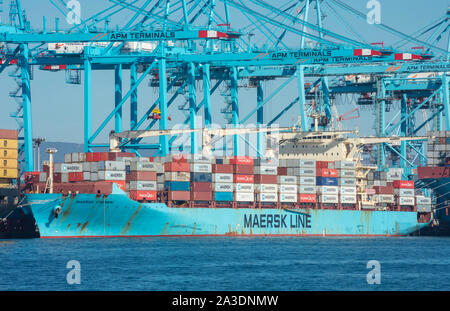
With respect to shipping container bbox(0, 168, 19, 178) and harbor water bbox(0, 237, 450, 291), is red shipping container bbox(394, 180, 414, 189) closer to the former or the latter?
harbor water bbox(0, 237, 450, 291)

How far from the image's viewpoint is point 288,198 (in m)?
66.9

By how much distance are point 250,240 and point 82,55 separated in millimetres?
21559

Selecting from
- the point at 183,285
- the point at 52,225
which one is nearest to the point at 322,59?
the point at 52,225

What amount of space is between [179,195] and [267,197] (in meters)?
8.16

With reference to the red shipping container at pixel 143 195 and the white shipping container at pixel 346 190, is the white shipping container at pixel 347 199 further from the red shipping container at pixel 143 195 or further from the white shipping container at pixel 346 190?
the red shipping container at pixel 143 195

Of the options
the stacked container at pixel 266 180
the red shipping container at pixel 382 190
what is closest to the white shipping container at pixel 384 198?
the red shipping container at pixel 382 190

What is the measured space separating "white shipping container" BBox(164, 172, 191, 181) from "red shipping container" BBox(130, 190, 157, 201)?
5.50 feet

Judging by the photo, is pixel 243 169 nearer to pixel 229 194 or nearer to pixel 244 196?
pixel 244 196

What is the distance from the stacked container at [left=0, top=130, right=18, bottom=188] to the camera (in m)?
57.2

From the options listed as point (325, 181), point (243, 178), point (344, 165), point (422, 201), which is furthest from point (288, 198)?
point (422, 201)

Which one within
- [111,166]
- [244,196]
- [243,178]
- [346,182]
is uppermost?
[111,166]

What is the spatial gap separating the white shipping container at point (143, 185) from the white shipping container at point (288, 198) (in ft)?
38.0

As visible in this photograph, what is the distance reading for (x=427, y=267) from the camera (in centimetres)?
4225
